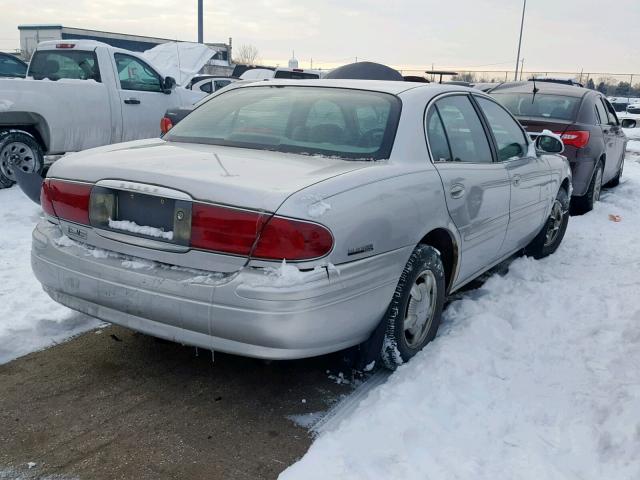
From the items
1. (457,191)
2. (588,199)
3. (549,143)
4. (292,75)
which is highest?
(292,75)

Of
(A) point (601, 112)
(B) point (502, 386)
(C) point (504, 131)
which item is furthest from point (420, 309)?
(A) point (601, 112)

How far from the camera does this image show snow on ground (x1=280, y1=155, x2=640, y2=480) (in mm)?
2604

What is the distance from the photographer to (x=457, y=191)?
12.2 ft

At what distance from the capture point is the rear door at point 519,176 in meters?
4.64

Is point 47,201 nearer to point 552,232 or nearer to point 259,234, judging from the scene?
point 259,234

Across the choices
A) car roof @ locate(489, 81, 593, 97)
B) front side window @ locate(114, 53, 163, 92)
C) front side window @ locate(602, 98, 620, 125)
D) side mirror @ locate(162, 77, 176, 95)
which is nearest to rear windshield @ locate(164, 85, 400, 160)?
front side window @ locate(114, 53, 163, 92)

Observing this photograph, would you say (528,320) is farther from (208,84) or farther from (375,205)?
(208,84)

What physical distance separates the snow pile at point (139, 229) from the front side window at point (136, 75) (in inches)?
239

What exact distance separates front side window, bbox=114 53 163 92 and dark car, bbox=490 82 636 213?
194 inches

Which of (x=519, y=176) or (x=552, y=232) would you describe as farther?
(x=552, y=232)

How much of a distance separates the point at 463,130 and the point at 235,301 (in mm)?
2226

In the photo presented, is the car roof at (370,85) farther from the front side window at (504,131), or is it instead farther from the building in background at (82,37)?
the building in background at (82,37)

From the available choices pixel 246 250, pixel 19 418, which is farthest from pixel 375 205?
pixel 19 418

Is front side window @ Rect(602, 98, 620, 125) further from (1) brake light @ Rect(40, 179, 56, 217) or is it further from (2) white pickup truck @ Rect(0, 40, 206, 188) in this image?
(1) brake light @ Rect(40, 179, 56, 217)
